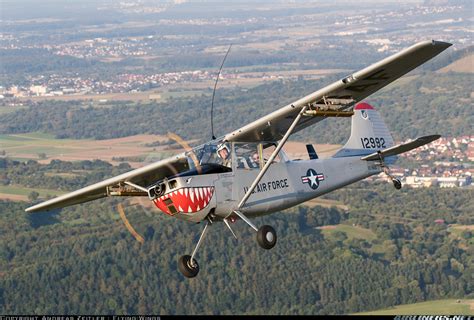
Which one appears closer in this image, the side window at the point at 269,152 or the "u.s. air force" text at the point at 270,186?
the "u.s. air force" text at the point at 270,186

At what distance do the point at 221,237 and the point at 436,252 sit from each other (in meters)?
18.3

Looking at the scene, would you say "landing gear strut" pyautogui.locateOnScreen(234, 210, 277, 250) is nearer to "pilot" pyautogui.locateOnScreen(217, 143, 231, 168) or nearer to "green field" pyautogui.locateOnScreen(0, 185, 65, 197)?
"pilot" pyautogui.locateOnScreen(217, 143, 231, 168)

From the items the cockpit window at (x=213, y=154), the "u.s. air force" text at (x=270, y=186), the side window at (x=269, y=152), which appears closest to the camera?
the cockpit window at (x=213, y=154)

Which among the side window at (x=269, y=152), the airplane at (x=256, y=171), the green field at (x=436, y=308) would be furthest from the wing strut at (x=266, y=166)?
the green field at (x=436, y=308)

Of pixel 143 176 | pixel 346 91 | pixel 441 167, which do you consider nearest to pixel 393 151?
pixel 346 91

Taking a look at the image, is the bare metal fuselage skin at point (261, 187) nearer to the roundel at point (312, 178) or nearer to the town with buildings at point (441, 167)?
the roundel at point (312, 178)

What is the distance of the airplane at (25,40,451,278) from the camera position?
22984 millimetres

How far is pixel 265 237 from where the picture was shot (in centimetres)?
2400

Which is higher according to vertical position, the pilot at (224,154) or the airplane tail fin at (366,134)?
the airplane tail fin at (366,134)

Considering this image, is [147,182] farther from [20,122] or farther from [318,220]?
[20,122]

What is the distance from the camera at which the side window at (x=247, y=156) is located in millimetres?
24266

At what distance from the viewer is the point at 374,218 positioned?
97375 mm

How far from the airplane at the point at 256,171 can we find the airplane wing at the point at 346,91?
0.02 metres

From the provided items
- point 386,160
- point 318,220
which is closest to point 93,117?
point 318,220
